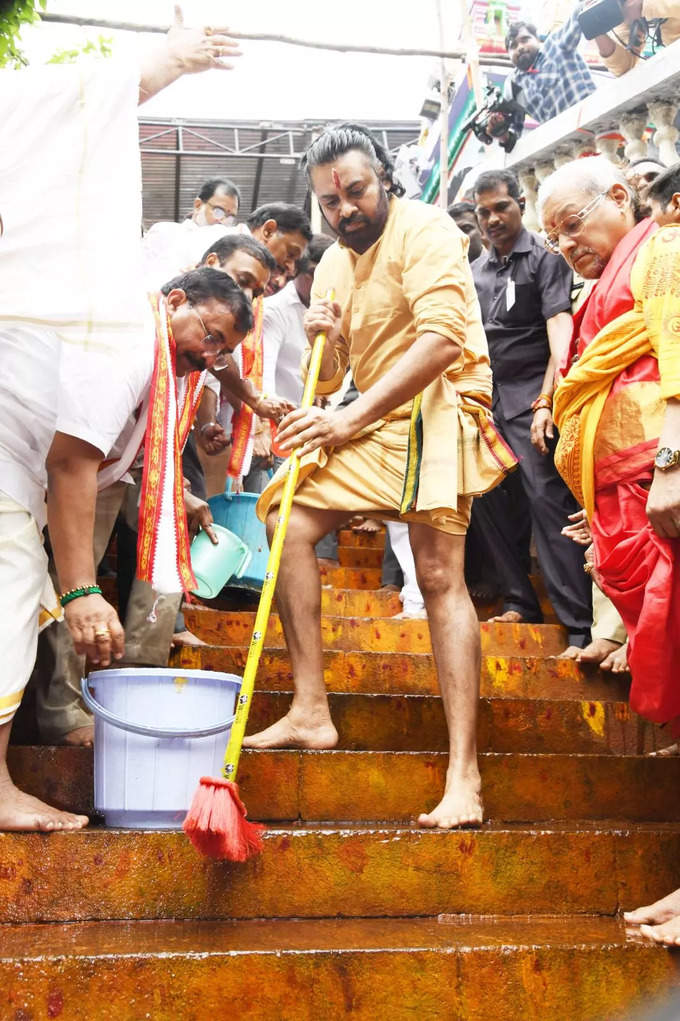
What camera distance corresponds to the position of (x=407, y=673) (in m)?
3.98

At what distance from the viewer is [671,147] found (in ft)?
19.9

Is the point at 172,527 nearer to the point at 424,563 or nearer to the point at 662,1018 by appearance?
the point at 424,563

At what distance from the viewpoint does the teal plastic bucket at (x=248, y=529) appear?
482cm

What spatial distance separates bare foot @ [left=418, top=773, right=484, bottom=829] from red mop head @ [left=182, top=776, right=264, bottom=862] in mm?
586

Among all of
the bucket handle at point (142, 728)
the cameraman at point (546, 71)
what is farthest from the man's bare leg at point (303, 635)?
the cameraman at point (546, 71)

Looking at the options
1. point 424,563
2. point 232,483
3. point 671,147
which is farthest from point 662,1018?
point 671,147

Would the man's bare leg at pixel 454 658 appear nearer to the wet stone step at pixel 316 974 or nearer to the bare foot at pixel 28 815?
the wet stone step at pixel 316 974

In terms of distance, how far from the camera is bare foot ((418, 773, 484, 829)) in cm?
277

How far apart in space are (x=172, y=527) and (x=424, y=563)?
2.82ft

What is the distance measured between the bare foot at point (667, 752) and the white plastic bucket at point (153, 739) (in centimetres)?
141

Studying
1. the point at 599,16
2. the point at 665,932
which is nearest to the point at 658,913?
the point at 665,932

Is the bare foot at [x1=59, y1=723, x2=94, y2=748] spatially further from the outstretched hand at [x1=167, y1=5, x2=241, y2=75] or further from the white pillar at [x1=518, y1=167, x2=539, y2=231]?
the white pillar at [x1=518, y1=167, x2=539, y2=231]

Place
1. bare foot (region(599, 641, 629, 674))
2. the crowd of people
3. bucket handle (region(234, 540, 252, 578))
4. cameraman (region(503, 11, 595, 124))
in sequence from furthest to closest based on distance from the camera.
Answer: cameraman (region(503, 11, 595, 124)) < bucket handle (region(234, 540, 252, 578)) < bare foot (region(599, 641, 629, 674)) < the crowd of people

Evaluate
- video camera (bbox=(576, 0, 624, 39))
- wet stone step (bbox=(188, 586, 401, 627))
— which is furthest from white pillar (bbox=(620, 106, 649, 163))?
wet stone step (bbox=(188, 586, 401, 627))
